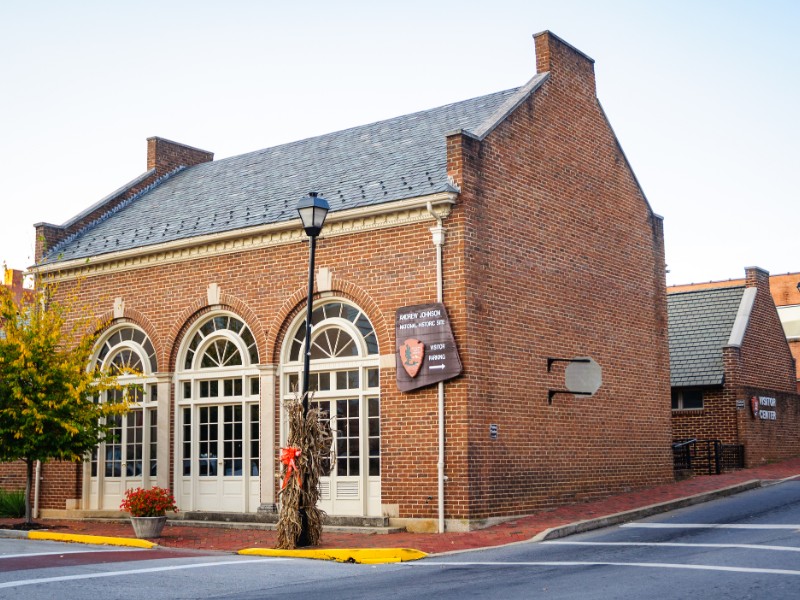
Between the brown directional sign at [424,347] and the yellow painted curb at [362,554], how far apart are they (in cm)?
383

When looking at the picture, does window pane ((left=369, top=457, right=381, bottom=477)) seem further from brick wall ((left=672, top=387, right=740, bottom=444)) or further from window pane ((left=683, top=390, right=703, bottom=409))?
window pane ((left=683, top=390, right=703, bottom=409))

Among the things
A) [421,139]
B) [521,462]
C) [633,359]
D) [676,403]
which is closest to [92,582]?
[521,462]

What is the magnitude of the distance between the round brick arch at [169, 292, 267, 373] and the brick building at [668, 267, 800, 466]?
45.6 ft

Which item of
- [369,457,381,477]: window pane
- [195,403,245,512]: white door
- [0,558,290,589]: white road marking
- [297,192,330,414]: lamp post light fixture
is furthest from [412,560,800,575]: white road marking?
[195,403,245,512]: white door

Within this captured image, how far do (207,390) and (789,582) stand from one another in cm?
1406

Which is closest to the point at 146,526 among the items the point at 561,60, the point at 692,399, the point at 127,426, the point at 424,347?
the point at 127,426

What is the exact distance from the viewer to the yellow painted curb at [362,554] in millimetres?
13789

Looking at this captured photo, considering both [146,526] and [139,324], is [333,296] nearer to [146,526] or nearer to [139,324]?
[146,526]

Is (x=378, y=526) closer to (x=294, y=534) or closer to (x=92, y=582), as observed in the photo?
(x=294, y=534)

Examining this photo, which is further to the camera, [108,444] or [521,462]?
[108,444]

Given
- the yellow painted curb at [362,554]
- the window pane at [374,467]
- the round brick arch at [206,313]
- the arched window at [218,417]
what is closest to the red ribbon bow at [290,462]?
the yellow painted curb at [362,554]

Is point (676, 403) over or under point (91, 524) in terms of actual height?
over

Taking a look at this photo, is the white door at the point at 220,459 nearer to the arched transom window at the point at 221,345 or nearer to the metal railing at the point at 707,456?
the arched transom window at the point at 221,345

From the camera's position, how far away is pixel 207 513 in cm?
2048
